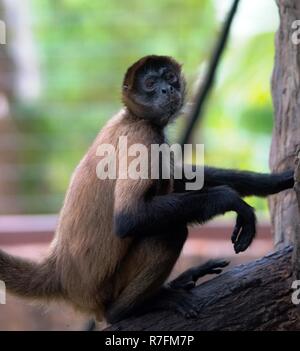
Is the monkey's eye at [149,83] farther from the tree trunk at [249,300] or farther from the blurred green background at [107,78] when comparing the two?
the blurred green background at [107,78]

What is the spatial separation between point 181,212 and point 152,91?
0.83 m

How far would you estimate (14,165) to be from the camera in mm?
9617

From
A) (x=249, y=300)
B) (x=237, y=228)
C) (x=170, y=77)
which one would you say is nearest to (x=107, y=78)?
(x=170, y=77)

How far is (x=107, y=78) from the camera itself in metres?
9.93

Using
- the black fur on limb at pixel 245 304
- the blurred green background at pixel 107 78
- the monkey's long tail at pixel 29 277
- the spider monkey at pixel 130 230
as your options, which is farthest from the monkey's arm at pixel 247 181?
the blurred green background at pixel 107 78

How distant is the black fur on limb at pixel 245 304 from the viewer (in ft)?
13.3

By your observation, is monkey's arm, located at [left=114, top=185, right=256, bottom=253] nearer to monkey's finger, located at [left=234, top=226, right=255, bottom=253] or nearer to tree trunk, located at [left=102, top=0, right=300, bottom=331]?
monkey's finger, located at [left=234, top=226, right=255, bottom=253]

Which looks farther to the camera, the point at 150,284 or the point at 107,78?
the point at 107,78

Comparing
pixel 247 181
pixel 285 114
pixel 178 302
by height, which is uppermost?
pixel 285 114

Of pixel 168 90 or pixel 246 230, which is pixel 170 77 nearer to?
pixel 168 90

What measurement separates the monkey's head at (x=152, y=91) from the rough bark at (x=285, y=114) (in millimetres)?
597

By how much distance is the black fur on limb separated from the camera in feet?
13.3

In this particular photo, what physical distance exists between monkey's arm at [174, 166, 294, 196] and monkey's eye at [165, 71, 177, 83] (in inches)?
19.0
